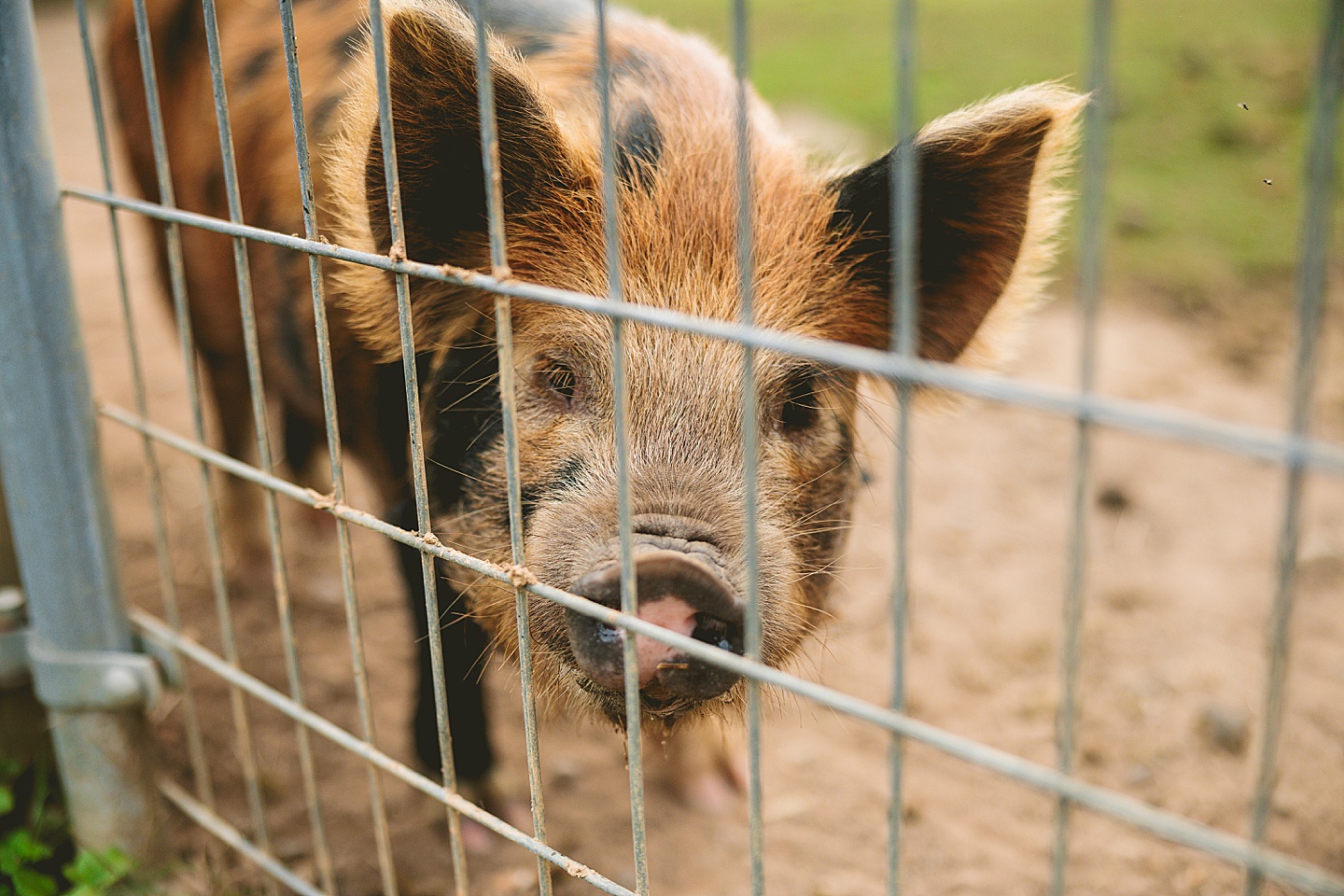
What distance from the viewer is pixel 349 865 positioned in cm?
253

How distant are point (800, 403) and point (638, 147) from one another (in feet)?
1.92

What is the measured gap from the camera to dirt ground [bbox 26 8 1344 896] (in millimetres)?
2580

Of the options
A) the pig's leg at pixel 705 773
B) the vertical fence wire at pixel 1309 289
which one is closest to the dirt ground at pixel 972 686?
the pig's leg at pixel 705 773

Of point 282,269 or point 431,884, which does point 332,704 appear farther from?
point 282,269

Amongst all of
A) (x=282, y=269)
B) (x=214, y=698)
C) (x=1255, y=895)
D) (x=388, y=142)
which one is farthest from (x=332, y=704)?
(x=1255, y=895)

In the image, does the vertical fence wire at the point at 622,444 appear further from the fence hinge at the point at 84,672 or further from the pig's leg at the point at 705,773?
the pig's leg at the point at 705,773

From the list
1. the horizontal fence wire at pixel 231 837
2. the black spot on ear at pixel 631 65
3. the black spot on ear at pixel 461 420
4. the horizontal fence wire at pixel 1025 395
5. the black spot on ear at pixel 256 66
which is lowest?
the horizontal fence wire at pixel 231 837

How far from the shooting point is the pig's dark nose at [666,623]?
4.89 feet

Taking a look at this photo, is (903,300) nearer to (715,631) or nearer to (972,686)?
(715,631)

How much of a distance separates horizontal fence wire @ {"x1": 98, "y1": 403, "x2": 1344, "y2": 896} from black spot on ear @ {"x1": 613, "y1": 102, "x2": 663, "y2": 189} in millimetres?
849

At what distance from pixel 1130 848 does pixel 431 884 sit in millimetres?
1637

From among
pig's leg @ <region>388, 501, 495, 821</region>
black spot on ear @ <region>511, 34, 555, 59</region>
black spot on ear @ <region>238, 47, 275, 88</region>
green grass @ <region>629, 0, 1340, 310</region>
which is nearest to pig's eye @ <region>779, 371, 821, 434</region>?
pig's leg @ <region>388, 501, 495, 821</region>

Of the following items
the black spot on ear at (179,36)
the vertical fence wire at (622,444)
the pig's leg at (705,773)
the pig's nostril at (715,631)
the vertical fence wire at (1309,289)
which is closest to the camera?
the vertical fence wire at (1309,289)

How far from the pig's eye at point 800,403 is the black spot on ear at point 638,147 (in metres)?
0.47
